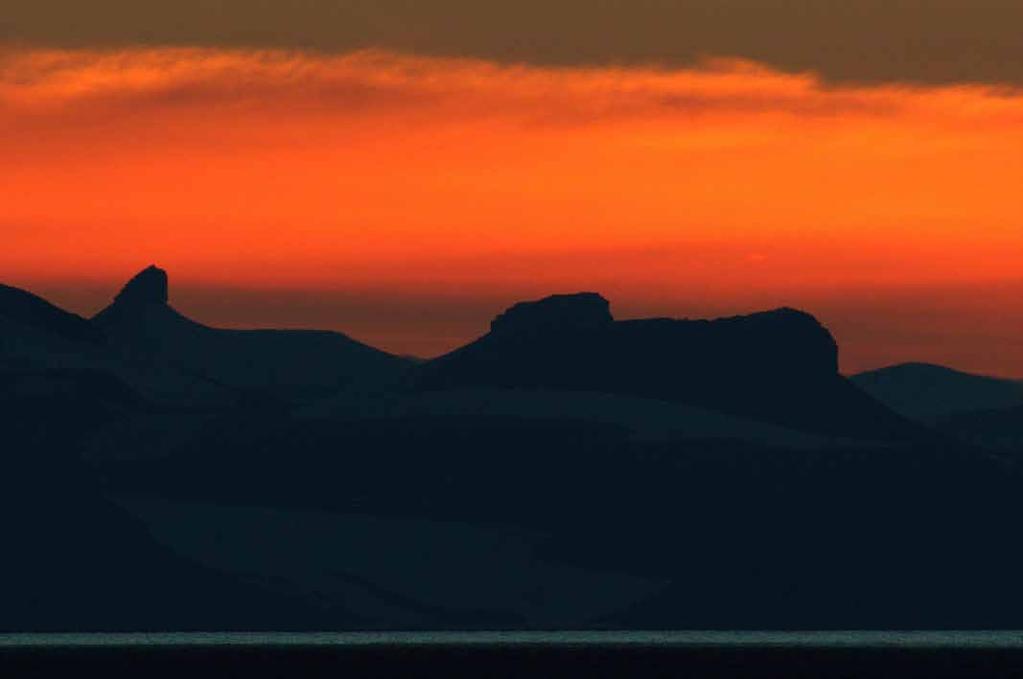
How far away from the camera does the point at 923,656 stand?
Answer: 21.7 m

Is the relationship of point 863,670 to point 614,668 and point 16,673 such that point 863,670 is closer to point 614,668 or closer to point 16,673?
point 614,668

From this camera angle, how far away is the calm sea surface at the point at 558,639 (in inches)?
867

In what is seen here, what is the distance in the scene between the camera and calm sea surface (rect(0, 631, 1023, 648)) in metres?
22.0

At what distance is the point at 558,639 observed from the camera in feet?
73.6

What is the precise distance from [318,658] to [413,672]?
3.58 feet

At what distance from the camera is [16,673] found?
22.1 meters

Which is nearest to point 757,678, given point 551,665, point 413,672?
point 551,665

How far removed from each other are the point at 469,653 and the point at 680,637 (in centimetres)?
250

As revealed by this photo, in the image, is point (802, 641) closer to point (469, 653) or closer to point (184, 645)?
point (469, 653)

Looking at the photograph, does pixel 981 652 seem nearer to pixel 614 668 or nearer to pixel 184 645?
pixel 614 668

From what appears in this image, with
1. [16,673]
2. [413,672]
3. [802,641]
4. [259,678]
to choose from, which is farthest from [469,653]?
[16,673]

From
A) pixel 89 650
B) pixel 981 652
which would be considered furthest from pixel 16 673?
pixel 981 652

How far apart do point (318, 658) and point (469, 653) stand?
1.72 metres

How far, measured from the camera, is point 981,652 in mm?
21625
